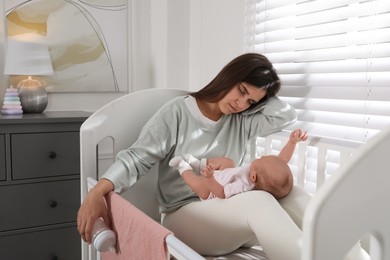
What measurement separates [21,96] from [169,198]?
43.3 inches

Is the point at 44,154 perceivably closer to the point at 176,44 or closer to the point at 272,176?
the point at 176,44

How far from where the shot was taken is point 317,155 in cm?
Answer: 154

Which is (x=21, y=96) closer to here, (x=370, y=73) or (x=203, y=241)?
(x=203, y=241)

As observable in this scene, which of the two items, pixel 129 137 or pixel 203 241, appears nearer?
pixel 203 241

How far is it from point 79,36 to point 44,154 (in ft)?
2.47

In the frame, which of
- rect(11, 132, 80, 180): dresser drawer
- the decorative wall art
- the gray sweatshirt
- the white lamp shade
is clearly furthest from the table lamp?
the gray sweatshirt

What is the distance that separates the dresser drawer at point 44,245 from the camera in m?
2.02

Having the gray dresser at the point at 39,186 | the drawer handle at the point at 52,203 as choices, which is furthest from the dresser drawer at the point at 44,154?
the drawer handle at the point at 52,203

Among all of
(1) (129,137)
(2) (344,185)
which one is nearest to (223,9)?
(1) (129,137)

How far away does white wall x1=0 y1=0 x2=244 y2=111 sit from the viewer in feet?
7.29

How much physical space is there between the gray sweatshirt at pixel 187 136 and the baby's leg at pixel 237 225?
0.34ft

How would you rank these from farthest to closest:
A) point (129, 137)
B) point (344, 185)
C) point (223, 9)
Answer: point (223, 9) < point (129, 137) < point (344, 185)

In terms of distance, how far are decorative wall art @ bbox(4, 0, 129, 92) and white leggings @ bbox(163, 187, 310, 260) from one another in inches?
49.6

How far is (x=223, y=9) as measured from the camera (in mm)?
2217
